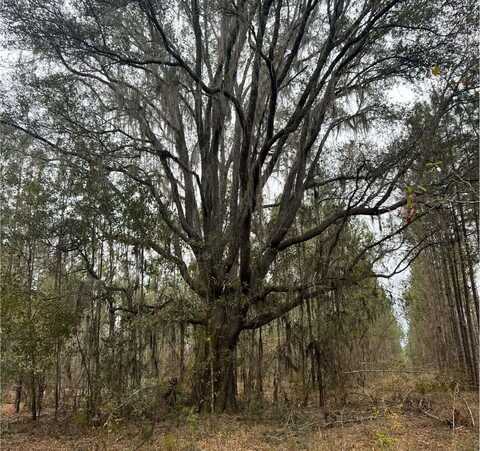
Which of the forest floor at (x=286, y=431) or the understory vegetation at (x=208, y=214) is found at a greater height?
the understory vegetation at (x=208, y=214)

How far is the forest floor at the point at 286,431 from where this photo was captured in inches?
216

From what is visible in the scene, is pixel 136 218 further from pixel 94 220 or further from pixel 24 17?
pixel 24 17

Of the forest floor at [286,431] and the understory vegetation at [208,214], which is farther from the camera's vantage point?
the understory vegetation at [208,214]

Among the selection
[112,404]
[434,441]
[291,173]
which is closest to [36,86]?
[291,173]

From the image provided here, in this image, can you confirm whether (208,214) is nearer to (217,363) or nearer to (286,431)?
(217,363)

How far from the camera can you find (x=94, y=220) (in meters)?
8.52

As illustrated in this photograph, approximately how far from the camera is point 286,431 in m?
6.46

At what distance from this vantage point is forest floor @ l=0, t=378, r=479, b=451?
5.49m

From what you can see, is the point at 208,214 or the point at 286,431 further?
the point at 208,214

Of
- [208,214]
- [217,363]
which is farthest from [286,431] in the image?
[208,214]

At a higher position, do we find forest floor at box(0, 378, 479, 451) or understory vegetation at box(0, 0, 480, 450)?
understory vegetation at box(0, 0, 480, 450)

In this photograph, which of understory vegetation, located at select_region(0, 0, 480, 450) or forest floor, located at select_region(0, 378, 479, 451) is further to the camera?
understory vegetation, located at select_region(0, 0, 480, 450)

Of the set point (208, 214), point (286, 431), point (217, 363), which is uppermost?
point (208, 214)

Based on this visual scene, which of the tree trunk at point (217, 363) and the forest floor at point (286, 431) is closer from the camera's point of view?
the forest floor at point (286, 431)
